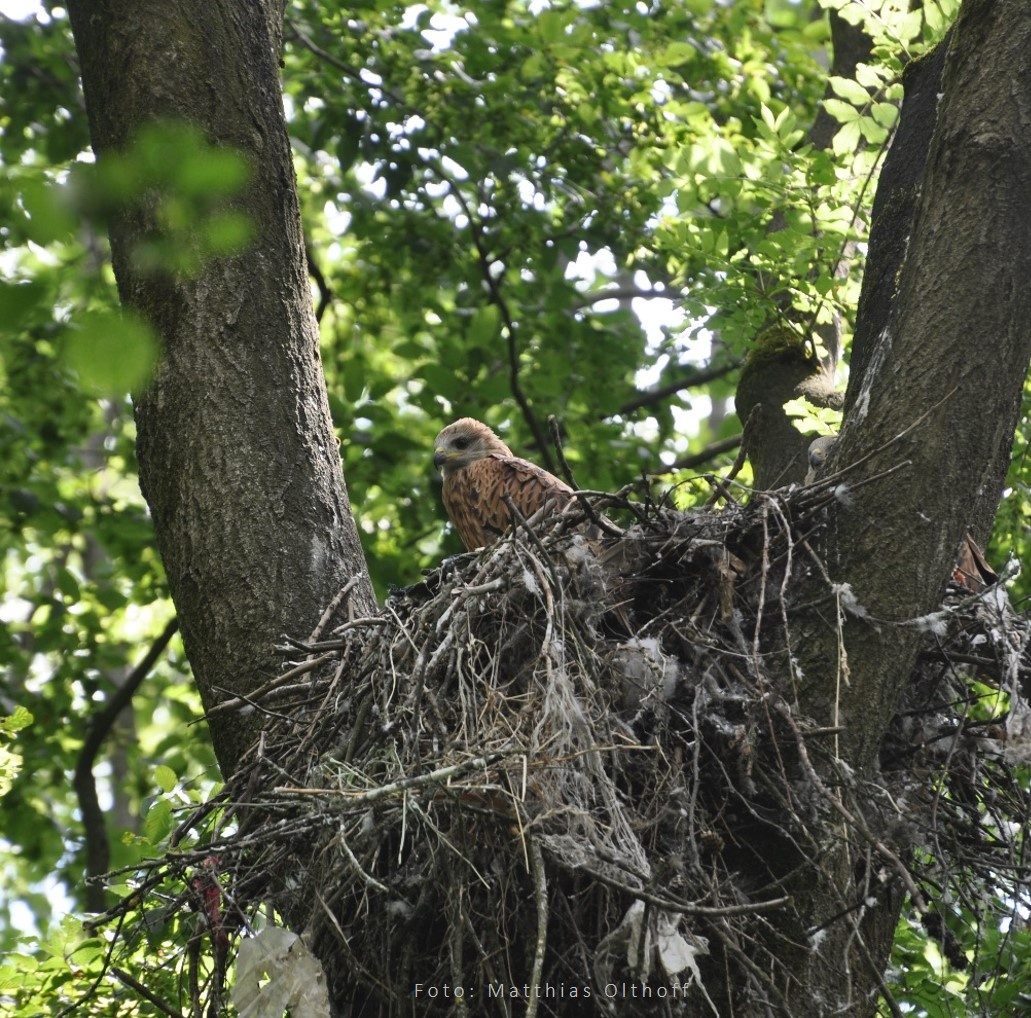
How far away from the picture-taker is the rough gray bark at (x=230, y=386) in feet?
11.8

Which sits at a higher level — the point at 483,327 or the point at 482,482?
the point at 483,327

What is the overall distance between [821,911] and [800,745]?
1.39 ft

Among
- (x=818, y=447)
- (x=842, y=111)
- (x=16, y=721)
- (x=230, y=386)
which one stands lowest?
(x=16, y=721)

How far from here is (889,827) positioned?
3182 millimetres

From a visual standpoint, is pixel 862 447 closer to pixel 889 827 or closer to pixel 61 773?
pixel 889 827

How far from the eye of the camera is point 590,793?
9.56 ft

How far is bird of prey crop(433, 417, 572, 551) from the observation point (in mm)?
5387

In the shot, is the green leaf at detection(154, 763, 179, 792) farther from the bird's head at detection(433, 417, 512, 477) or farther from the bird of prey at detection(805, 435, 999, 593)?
the bird's head at detection(433, 417, 512, 477)

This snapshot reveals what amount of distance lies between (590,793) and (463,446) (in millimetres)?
3652

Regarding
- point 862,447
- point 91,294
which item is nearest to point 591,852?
point 862,447

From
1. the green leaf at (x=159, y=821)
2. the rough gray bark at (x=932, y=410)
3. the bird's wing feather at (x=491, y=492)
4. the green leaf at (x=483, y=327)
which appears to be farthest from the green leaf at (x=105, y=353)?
the green leaf at (x=483, y=327)

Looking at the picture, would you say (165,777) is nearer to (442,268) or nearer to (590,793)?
(590,793)

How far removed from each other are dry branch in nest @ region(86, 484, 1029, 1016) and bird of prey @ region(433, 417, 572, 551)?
1.55 metres

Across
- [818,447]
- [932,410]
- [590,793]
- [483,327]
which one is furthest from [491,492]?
[590,793]
